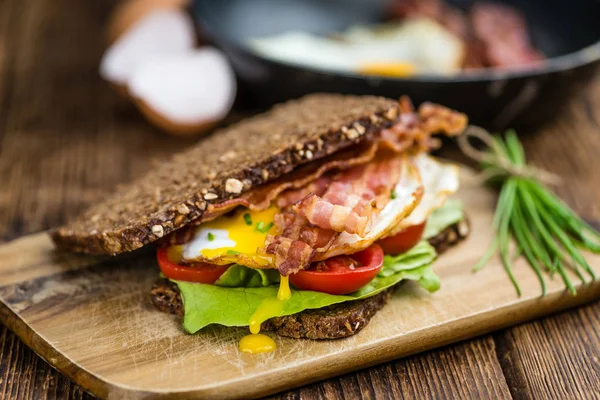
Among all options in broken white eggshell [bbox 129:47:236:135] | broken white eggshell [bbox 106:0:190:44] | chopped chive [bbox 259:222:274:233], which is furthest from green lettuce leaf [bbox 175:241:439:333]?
broken white eggshell [bbox 106:0:190:44]

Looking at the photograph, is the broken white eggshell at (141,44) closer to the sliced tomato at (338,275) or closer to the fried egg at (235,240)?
the fried egg at (235,240)

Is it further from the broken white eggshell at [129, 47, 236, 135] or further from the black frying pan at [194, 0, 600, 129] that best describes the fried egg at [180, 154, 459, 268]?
the broken white eggshell at [129, 47, 236, 135]

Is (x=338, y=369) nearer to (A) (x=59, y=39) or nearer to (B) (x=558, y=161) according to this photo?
(B) (x=558, y=161)

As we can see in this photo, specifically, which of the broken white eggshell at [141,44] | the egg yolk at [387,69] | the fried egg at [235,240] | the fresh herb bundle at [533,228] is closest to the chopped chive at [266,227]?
the fried egg at [235,240]

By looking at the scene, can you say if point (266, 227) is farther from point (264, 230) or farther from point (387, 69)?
point (387, 69)

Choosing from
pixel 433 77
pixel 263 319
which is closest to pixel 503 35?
pixel 433 77

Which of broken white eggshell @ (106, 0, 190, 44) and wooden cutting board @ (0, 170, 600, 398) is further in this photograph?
broken white eggshell @ (106, 0, 190, 44)
